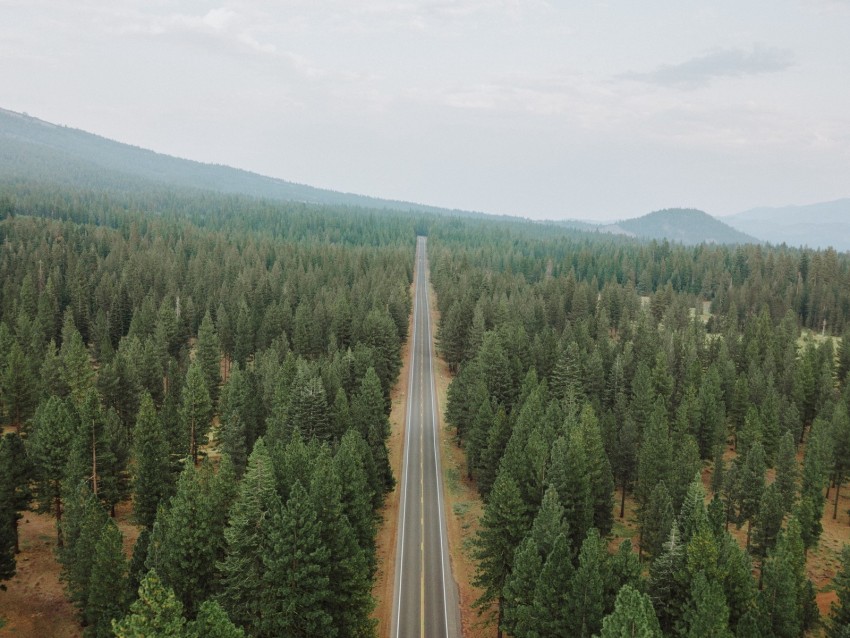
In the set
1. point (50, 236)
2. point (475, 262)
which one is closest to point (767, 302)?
point (475, 262)

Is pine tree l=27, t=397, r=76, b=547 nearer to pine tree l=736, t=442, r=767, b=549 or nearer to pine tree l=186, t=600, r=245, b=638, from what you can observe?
pine tree l=186, t=600, r=245, b=638

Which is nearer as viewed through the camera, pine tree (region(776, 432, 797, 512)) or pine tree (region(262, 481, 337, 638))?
pine tree (region(262, 481, 337, 638))

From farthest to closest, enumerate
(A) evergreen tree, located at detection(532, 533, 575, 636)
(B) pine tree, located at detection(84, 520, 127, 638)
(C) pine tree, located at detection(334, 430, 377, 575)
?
(C) pine tree, located at detection(334, 430, 377, 575), (B) pine tree, located at detection(84, 520, 127, 638), (A) evergreen tree, located at detection(532, 533, 575, 636)

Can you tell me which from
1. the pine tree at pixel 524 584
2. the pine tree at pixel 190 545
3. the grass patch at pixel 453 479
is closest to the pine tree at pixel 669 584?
the pine tree at pixel 524 584

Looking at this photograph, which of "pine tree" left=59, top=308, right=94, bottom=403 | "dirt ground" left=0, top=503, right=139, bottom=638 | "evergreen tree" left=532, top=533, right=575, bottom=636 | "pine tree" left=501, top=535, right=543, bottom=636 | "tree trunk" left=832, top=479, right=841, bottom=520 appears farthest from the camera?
"pine tree" left=59, top=308, right=94, bottom=403

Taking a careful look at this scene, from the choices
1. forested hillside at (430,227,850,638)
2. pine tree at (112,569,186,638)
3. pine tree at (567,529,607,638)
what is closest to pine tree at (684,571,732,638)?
forested hillside at (430,227,850,638)

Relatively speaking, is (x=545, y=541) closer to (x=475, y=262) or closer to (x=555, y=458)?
(x=555, y=458)
